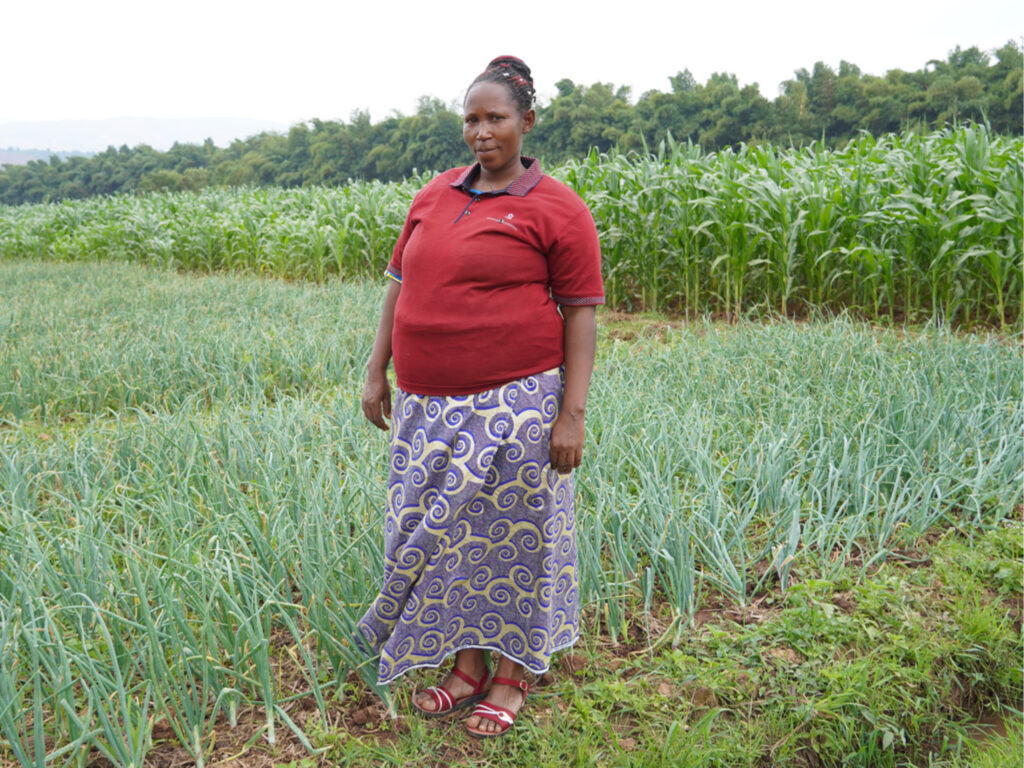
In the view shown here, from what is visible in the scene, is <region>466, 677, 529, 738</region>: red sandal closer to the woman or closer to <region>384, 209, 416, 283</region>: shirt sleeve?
the woman

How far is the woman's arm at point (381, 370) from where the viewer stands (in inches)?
80.5

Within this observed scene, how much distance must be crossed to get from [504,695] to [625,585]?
586 mm

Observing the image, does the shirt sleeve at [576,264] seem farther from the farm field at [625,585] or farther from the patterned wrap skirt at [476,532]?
the farm field at [625,585]

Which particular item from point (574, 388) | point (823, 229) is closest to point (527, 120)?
point (574, 388)

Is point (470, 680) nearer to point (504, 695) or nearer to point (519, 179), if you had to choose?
point (504, 695)

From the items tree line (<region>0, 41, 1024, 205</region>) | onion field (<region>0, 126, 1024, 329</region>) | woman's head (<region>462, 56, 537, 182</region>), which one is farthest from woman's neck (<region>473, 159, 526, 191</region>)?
tree line (<region>0, 41, 1024, 205</region>)

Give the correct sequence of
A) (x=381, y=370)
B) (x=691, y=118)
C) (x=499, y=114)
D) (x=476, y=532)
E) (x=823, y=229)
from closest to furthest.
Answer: (x=499, y=114) < (x=476, y=532) < (x=381, y=370) < (x=823, y=229) < (x=691, y=118)

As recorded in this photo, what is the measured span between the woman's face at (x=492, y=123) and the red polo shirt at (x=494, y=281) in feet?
0.25

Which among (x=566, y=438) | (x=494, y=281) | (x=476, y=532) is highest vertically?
(x=494, y=281)

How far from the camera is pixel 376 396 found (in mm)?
2080

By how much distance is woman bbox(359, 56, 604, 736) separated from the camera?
174cm

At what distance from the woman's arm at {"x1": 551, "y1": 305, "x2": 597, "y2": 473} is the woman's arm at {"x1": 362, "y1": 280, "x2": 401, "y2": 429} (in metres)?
0.49

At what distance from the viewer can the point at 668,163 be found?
7.44 m

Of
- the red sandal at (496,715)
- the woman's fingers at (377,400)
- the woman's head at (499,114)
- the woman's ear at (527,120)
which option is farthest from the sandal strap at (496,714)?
the woman's ear at (527,120)
